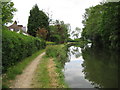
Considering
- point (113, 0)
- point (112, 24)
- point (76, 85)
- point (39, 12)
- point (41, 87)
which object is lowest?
point (76, 85)

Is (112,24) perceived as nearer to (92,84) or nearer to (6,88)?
(92,84)

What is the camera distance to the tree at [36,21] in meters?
53.6

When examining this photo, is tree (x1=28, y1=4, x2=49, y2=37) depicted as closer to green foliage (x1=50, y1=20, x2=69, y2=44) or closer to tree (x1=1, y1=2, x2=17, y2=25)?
green foliage (x1=50, y1=20, x2=69, y2=44)

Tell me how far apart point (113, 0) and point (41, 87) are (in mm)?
19155

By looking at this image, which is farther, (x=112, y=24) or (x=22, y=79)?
(x=112, y=24)

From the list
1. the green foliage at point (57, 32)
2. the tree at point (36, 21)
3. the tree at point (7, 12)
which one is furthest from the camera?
the tree at point (36, 21)

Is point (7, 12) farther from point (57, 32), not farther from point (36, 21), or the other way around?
point (36, 21)

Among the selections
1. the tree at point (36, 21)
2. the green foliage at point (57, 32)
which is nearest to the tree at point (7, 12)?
the green foliage at point (57, 32)

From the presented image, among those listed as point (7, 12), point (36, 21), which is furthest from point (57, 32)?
point (7, 12)

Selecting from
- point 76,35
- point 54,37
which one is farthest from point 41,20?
point 76,35

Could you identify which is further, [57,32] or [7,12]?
[57,32]

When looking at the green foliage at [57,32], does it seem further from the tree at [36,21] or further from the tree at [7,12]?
the tree at [7,12]

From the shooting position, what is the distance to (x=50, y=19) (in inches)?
2178

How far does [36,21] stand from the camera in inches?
2146
